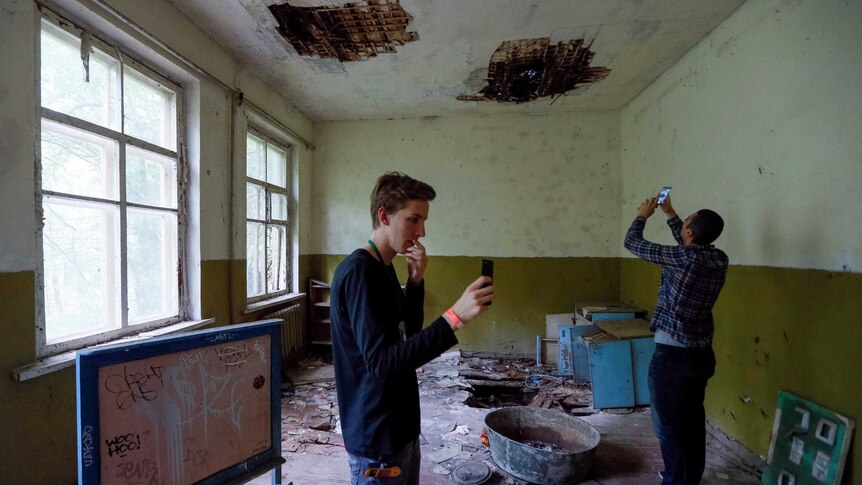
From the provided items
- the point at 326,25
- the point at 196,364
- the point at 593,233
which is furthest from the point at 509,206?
the point at 196,364

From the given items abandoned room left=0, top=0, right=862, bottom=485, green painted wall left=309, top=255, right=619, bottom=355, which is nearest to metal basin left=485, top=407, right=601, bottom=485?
abandoned room left=0, top=0, right=862, bottom=485

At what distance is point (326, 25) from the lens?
3.14 m

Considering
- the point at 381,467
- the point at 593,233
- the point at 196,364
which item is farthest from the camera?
the point at 593,233

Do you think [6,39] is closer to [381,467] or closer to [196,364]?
[196,364]

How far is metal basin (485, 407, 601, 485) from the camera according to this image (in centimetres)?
243

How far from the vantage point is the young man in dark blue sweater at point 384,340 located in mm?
1072

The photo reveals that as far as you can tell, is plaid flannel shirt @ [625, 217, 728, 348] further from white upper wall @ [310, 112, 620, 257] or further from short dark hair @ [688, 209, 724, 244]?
white upper wall @ [310, 112, 620, 257]

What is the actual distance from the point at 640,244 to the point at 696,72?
210 centimetres

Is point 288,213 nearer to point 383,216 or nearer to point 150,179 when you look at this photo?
point 150,179

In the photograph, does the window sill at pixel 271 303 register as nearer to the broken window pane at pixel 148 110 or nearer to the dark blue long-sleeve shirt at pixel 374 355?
the broken window pane at pixel 148 110

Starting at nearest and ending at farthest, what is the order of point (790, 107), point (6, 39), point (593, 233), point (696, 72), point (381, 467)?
point (381, 467), point (6, 39), point (790, 107), point (696, 72), point (593, 233)

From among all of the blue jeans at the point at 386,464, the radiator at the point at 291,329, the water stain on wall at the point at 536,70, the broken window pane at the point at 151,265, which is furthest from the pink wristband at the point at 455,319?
the radiator at the point at 291,329

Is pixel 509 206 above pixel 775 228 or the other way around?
above

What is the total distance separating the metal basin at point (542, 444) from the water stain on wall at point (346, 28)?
3305 mm
